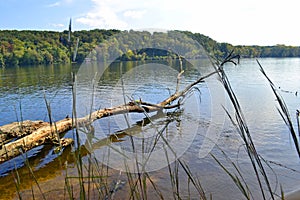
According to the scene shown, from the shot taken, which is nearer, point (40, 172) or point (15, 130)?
point (40, 172)

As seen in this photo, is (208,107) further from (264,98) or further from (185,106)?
(264,98)

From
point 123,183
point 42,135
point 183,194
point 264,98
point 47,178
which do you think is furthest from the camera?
point 264,98

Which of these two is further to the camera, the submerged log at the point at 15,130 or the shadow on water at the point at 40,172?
the submerged log at the point at 15,130

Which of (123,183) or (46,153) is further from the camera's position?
(46,153)

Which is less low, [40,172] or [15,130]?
[15,130]

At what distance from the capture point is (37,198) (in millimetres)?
4312

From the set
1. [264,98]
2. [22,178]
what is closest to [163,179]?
[22,178]

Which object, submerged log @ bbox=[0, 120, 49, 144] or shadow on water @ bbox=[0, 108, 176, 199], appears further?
submerged log @ bbox=[0, 120, 49, 144]

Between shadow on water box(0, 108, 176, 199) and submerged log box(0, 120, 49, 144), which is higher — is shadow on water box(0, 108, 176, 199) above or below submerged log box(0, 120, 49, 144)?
below

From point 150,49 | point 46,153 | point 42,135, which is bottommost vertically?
point 46,153

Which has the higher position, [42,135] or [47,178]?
[42,135]

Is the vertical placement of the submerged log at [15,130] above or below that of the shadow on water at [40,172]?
above

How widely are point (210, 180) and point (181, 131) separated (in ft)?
10.4

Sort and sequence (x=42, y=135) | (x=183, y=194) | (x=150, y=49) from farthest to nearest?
(x=150, y=49) → (x=42, y=135) → (x=183, y=194)
